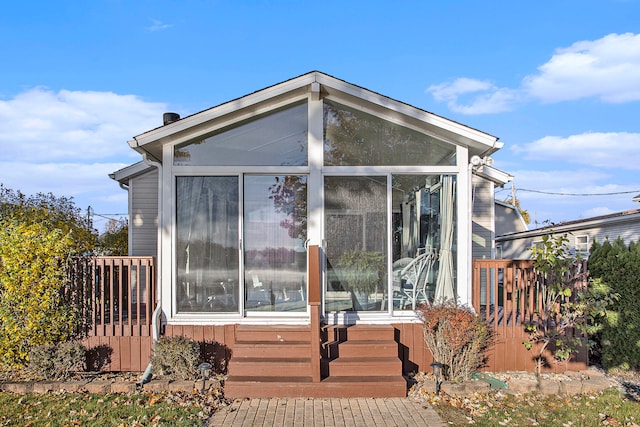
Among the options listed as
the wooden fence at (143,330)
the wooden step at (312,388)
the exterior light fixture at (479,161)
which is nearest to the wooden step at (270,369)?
the wooden step at (312,388)

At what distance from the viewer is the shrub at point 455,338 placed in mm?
5445

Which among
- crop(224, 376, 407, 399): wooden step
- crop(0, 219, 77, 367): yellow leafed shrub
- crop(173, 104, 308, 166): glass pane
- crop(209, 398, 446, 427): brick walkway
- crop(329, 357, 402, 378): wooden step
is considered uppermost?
crop(173, 104, 308, 166): glass pane

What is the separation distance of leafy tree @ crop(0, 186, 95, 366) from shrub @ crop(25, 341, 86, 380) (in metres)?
0.22

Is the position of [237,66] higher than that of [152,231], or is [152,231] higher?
[237,66]

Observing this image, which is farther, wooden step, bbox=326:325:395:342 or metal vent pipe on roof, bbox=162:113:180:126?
metal vent pipe on roof, bbox=162:113:180:126

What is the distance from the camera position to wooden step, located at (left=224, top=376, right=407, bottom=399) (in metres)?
5.02

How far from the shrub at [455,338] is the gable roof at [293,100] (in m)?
2.21

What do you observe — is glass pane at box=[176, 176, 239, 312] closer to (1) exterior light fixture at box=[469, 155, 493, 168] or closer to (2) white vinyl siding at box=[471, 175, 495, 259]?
(1) exterior light fixture at box=[469, 155, 493, 168]

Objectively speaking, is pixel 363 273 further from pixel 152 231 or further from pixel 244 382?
pixel 152 231

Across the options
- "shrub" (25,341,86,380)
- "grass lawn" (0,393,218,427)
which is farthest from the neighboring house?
"shrub" (25,341,86,380)

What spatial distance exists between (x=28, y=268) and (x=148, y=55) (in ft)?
20.5

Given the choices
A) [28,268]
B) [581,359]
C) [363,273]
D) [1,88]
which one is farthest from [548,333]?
[1,88]

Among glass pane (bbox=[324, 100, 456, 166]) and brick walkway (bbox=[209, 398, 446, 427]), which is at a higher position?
glass pane (bbox=[324, 100, 456, 166])

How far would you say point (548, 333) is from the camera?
5781 millimetres
